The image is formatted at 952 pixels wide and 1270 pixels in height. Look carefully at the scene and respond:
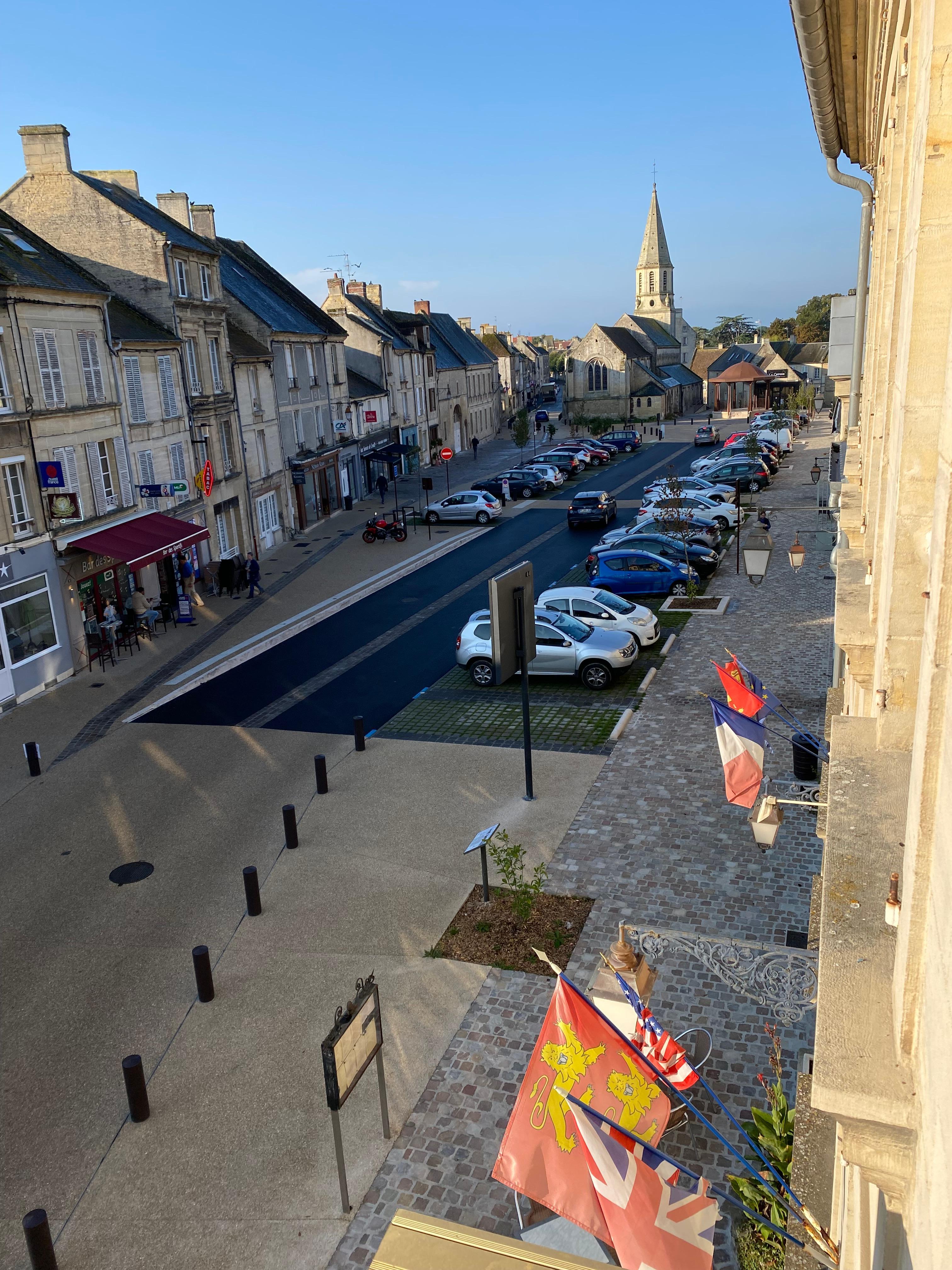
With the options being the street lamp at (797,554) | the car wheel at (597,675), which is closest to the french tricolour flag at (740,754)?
the street lamp at (797,554)

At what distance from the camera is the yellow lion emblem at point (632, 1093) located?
597 centimetres

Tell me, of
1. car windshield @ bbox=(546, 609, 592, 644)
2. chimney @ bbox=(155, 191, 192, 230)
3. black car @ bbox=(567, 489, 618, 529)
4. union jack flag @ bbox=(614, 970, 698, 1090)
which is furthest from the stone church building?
union jack flag @ bbox=(614, 970, 698, 1090)

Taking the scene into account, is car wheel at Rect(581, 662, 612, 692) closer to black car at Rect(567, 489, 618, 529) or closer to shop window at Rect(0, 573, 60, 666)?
shop window at Rect(0, 573, 60, 666)

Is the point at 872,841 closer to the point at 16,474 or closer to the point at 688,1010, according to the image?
the point at 688,1010

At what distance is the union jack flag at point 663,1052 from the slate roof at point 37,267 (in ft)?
63.8

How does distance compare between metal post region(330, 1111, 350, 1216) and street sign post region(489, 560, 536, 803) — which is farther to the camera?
street sign post region(489, 560, 536, 803)

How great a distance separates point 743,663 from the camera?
64.8ft

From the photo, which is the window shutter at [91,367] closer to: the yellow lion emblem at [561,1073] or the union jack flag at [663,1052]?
the union jack flag at [663,1052]

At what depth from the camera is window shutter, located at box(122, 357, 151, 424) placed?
25.4 m

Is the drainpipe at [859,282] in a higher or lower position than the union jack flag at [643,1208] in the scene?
Answer: higher

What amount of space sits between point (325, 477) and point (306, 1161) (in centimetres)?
3714

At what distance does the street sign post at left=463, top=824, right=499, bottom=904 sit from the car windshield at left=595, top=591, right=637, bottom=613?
1074 cm

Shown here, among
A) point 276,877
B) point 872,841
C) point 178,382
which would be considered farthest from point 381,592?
point 872,841

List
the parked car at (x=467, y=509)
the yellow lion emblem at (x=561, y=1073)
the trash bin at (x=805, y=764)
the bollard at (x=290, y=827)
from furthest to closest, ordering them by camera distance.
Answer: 1. the parked car at (x=467, y=509)
2. the trash bin at (x=805, y=764)
3. the bollard at (x=290, y=827)
4. the yellow lion emblem at (x=561, y=1073)
